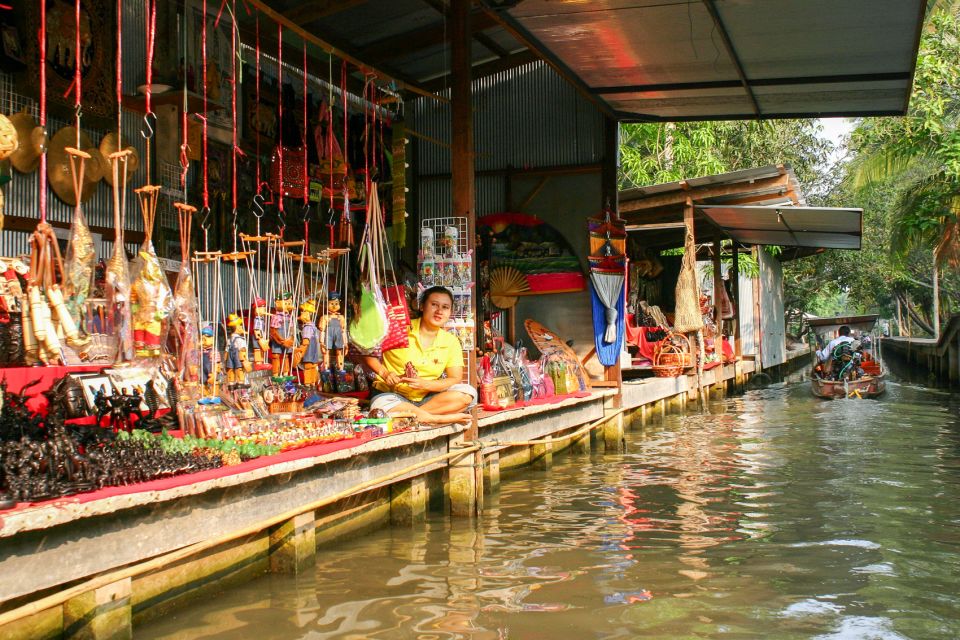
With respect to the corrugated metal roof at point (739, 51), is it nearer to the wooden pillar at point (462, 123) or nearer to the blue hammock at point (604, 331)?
the wooden pillar at point (462, 123)

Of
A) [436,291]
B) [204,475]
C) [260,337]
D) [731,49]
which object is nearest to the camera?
[204,475]

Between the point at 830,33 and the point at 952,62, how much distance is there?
10.4 metres

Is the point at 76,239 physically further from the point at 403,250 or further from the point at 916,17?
the point at 403,250

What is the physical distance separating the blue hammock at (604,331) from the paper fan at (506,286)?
1070mm

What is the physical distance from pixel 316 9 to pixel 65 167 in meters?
2.96

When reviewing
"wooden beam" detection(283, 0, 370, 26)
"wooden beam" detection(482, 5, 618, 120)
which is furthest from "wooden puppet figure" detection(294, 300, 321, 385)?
"wooden beam" detection(283, 0, 370, 26)

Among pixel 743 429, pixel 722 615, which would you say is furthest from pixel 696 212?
pixel 722 615

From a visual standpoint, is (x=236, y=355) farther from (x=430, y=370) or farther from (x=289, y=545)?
(x=289, y=545)

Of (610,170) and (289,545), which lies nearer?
(289,545)

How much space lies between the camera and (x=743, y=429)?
1423cm

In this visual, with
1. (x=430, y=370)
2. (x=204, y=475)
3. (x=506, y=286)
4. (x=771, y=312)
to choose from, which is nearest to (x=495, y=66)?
(x=506, y=286)

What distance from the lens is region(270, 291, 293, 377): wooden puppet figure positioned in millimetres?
7512

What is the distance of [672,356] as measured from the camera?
54.0ft

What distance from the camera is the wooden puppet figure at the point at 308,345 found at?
7.73 metres
